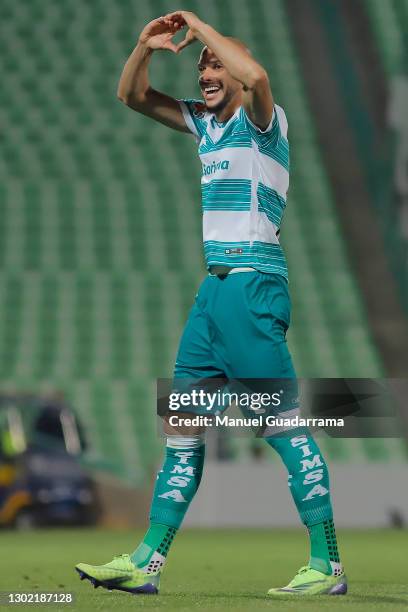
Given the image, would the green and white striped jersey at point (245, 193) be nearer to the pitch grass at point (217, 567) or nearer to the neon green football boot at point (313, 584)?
the neon green football boot at point (313, 584)

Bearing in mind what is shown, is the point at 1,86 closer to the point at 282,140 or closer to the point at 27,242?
the point at 27,242

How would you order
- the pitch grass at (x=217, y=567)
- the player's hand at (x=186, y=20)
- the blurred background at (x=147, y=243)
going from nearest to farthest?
1. the pitch grass at (x=217, y=567)
2. the player's hand at (x=186, y=20)
3. the blurred background at (x=147, y=243)

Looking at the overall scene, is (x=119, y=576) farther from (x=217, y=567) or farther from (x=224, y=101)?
(x=217, y=567)

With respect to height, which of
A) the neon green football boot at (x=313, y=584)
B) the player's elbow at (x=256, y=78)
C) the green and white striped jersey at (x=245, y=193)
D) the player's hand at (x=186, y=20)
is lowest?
the neon green football boot at (x=313, y=584)

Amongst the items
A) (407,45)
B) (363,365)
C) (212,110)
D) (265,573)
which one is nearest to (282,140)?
(212,110)

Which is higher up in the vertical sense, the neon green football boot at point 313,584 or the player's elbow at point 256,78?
the player's elbow at point 256,78

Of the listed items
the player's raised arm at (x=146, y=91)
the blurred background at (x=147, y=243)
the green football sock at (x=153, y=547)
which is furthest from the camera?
the blurred background at (x=147, y=243)

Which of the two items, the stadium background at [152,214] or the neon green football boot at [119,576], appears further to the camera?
the stadium background at [152,214]

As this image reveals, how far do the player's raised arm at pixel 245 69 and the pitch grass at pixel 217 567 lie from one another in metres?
1.42

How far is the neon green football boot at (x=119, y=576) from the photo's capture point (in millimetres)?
4375

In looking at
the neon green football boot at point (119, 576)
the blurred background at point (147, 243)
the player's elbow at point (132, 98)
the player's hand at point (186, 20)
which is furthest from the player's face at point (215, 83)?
the blurred background at point (147, 243)

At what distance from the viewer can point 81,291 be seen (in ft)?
57.0

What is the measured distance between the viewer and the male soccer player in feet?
14.5

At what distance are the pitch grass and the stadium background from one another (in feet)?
6.31
